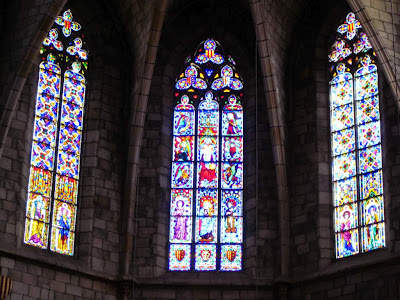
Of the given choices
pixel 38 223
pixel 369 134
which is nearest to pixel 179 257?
pixel 38 223

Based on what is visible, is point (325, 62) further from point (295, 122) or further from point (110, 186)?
point (110, 186)

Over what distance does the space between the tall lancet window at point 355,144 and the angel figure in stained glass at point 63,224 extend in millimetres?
4589

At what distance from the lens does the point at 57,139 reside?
21.3 metres

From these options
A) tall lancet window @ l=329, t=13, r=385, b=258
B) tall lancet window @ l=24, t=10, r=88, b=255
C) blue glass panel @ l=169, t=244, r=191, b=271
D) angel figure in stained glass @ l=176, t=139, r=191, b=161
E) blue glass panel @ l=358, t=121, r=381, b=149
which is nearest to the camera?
tall lancet window @ l=329, t=13, r=385, b=258

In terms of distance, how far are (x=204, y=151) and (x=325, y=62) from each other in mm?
2743

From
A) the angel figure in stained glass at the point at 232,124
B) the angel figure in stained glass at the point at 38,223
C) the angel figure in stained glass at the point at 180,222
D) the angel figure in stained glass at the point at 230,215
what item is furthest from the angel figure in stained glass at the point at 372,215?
the angel figure in stained glass at the point at 38,223

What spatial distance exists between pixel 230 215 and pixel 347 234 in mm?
2205

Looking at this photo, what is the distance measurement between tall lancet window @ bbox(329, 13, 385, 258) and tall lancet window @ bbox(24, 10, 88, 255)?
15.0 feet

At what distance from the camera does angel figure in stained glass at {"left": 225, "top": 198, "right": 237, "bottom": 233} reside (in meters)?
21.4

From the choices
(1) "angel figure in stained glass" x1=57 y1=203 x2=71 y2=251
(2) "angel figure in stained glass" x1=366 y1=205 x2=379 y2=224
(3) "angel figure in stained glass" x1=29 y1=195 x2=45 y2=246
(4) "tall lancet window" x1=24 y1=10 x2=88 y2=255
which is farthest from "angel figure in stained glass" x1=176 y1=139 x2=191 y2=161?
(2) "angel figure in stained glass" x1=366 y1=205 x2=379 y2=224

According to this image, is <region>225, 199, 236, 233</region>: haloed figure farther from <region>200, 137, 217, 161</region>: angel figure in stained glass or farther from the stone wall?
<region>200, 137, 217, 161</region>: angel figure in stained glass

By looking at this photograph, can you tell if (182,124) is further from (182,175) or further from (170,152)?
(182,175)

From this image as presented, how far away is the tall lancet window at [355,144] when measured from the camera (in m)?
20.4

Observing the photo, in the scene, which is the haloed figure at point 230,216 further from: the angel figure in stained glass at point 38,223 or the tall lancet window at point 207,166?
the angel figure in stained glass at point 38,223
